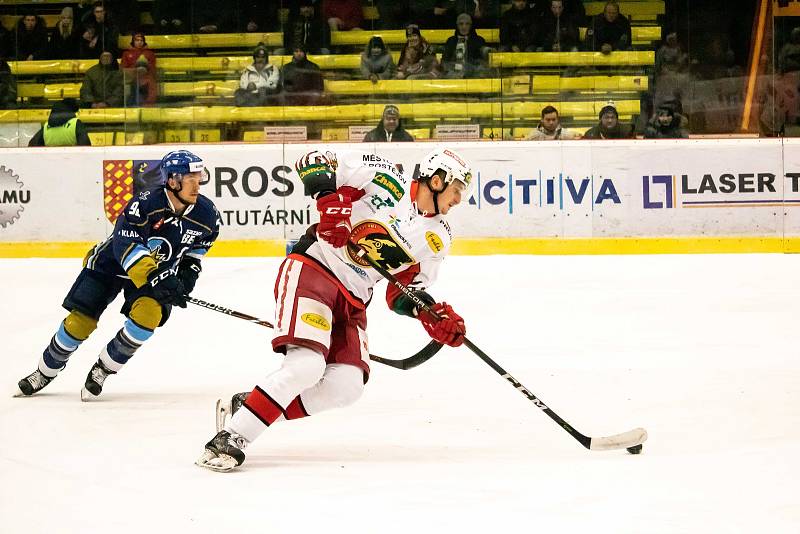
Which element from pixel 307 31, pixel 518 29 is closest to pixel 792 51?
pixel 518 29

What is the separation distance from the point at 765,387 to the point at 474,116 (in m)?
5.25

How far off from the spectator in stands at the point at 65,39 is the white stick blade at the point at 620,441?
763 cm

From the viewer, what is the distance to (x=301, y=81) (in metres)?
9.70

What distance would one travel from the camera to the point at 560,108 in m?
9.32

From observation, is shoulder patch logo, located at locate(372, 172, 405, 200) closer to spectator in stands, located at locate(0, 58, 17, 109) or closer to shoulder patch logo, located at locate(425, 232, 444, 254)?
shoulder patch logo, located at locate(425, 232, 444, 254)

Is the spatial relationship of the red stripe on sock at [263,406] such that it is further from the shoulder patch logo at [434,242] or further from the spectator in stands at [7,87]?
the spectator in stands at [7,87]

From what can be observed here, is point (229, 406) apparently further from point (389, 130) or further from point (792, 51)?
point (792, 51)

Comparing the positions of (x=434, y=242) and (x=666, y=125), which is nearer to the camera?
(x=434, y=242)

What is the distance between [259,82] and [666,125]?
328cm

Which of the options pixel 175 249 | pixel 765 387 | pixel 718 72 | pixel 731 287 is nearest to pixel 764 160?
pixel 718 72

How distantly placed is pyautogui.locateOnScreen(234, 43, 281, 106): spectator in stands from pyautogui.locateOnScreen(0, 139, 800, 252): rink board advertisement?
0.61m

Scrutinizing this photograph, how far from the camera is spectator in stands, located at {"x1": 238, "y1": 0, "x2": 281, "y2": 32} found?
980 centimetres

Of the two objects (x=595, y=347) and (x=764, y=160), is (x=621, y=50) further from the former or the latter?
(x=595, y=347)

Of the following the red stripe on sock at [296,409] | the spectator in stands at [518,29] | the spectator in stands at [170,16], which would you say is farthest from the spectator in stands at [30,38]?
→ the red stripe on sock at [296,409]
